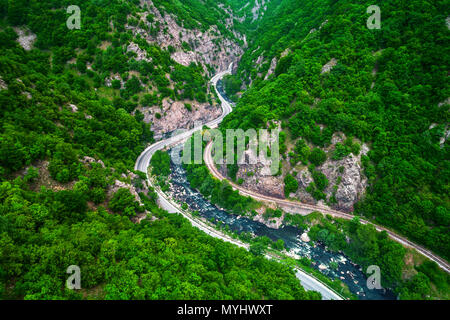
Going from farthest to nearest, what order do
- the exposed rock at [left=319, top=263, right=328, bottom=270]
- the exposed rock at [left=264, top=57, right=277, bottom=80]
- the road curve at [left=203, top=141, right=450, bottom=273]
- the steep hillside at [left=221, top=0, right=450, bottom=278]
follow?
the exposed rock at [left=264, top=57, right=277, bottom=80] → the steep hillside at [left=221, top=0, right=450, bottom=278] → the exposed rock at [left=319, top=263, right=328, bottom=270] → the road curve at [left=203, top=141, right=450, bottom=273]

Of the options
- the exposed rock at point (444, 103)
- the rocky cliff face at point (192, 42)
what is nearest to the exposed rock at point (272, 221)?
the exposed rock at point (444, 103)

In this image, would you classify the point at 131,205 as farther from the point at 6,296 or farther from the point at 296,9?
the point at 296,9

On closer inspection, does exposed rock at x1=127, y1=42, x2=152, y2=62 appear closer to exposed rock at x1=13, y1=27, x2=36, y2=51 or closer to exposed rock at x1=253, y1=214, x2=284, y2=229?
exposed rock at x1=13, y1=27, x2=36, y2=51


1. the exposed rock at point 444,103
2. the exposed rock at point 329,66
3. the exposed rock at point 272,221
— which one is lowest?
the exposed rock at point 272,221

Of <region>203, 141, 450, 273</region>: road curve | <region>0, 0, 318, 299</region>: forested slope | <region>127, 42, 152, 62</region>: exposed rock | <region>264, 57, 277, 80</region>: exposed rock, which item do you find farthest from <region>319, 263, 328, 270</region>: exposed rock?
<region>127, 42, 152, 62</region>: exposed rock

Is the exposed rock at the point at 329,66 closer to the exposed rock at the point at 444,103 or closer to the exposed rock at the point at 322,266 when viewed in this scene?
the exposed rock at the point at 444,103

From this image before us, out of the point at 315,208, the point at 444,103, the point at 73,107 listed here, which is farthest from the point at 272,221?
the point at 73,107
